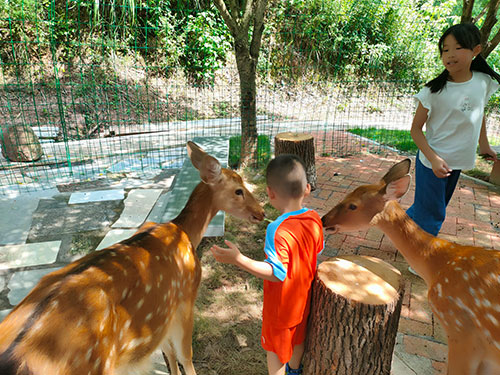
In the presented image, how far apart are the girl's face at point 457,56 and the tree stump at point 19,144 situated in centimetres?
715

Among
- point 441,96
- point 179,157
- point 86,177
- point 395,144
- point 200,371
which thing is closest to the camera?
point 200,371

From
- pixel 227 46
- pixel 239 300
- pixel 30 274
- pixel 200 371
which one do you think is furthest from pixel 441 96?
→ pixel 227 46

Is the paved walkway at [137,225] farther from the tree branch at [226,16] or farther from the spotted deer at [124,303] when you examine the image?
the tree branch at [226,16]

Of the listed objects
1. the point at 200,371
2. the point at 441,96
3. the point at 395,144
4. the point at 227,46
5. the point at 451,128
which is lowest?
the point at 200,371

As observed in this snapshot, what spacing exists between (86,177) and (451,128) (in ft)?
17.7

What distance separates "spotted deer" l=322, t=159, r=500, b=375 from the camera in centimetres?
200

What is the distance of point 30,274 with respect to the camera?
11.5 ft

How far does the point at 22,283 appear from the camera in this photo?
3381 millimetres

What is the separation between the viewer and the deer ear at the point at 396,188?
2.38 m

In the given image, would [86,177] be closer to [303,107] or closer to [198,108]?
[198,108]

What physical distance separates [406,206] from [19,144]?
22.9 ft

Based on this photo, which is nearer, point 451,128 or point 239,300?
point 451,128

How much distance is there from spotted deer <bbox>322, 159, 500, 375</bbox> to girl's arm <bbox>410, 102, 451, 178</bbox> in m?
0.66

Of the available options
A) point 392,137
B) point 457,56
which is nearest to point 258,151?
point 392,137
